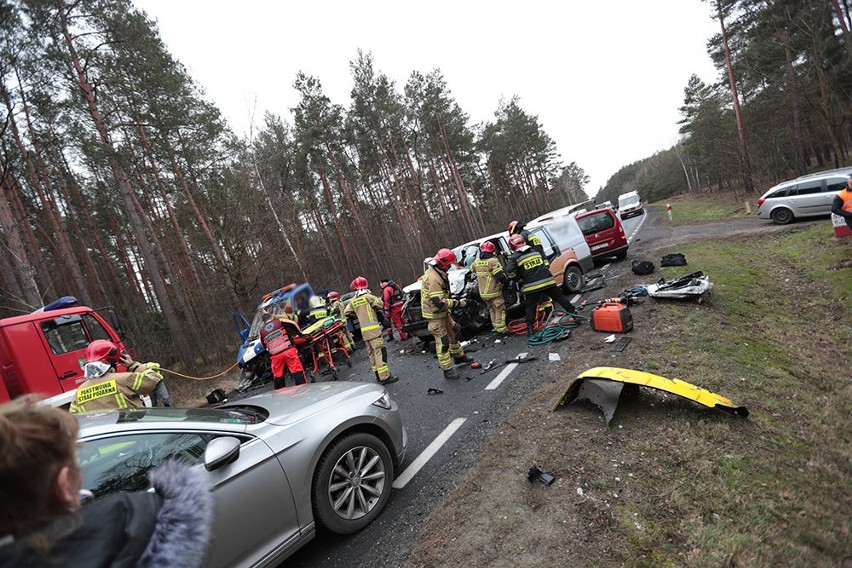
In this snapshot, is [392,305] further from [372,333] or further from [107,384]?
[107,384]

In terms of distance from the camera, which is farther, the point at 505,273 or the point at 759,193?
the point at 759,193

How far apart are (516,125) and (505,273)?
34517 millimetres


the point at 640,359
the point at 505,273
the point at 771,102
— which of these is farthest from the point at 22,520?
the point at 771,102

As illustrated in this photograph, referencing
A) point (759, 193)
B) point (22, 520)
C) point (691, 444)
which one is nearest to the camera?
point (22, 520)

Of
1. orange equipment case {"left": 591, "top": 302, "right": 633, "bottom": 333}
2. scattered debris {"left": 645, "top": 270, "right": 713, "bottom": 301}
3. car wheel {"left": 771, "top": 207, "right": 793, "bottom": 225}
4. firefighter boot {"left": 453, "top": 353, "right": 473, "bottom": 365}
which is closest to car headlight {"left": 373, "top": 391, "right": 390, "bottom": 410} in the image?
firefighter boot {"left": 453, "top": 353, "right": 473, "bottom": 365}

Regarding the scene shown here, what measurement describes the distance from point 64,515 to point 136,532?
21 centimetres

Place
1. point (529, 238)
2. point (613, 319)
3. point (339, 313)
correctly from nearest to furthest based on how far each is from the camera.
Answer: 1. point (613, 319)
2. point (529, 238)
3. point (339, 313)

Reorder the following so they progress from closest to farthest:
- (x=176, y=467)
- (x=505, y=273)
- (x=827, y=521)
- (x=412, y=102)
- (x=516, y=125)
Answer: (x=176, y=467)
(x=827, y=521)
(x=505, y=273)
(x=412, y=102)
(x=516, y=125)

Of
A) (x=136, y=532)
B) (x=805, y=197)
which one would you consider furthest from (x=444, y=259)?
(x=805, y=197)

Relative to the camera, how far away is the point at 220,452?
2.35m

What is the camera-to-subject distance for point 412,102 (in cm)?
2750

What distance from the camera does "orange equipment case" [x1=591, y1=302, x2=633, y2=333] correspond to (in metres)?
5.94

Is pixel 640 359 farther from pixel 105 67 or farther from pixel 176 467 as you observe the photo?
pixel 105 67

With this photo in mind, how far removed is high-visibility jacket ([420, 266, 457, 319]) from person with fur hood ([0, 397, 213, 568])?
4.83m
